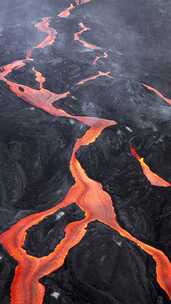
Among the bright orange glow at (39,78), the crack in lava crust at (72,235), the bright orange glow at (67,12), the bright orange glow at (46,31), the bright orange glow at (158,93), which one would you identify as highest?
the crack in lava crust at (72,235)

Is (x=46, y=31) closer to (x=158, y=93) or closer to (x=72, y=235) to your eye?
(x=158, y=93)

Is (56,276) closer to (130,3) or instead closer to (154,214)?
(154,214)

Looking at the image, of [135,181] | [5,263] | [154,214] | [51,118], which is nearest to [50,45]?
[51,118]

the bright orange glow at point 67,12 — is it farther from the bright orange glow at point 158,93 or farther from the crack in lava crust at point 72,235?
the crack in lava crust at point 72,235

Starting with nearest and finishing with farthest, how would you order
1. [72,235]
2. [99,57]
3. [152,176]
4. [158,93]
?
[72,235] → [152,176] → [158,93] → [99,57]

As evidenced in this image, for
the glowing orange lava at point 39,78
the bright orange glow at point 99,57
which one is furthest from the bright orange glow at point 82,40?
the glowing orange lava at point 39,78

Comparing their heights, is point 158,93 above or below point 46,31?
below

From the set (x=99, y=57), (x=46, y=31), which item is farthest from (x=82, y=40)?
(x=99, y=57)

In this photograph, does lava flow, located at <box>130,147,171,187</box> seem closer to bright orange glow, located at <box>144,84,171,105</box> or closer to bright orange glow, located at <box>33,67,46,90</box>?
bright orange glow, located at <box>144,84,171,105</box>

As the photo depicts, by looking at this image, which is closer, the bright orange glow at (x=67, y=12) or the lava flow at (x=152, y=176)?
the lava flow at (x=152, y=176)
